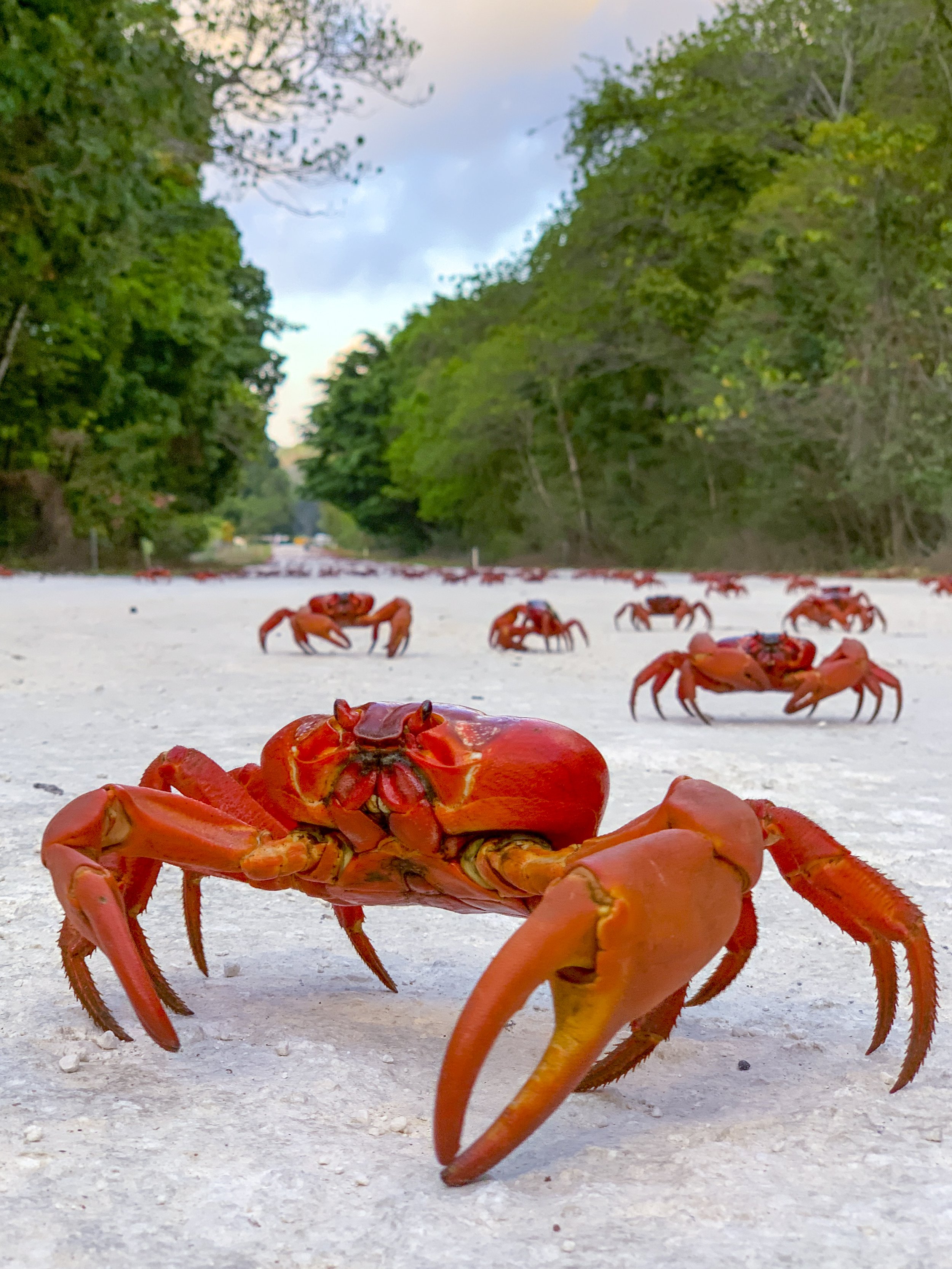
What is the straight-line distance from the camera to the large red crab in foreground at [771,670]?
7398 millimetres

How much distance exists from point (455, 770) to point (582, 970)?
0.48m

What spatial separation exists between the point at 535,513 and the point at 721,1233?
52556 millimetres

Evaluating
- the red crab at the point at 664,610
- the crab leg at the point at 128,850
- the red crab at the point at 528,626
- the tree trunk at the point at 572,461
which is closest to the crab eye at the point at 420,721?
the crab leg at the point at 128,850

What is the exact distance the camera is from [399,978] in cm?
300

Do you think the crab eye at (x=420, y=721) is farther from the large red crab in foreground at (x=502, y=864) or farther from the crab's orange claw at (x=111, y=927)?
the crab's orange claw at (x=111, y=927)

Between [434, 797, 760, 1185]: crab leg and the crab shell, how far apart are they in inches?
11.0

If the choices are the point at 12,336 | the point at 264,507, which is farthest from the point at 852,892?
the point at 264,507

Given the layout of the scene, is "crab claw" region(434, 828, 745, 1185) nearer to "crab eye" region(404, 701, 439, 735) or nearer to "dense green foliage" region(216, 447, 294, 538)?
"crab eye" region(404, 701, 439, 735)

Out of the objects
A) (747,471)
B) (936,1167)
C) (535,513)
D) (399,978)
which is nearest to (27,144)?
(399,978)

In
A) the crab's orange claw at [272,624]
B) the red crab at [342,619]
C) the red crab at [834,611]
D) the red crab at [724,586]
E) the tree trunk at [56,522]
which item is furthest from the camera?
the tree trunk at [56,522]

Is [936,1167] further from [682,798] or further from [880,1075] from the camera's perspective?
[682,798]

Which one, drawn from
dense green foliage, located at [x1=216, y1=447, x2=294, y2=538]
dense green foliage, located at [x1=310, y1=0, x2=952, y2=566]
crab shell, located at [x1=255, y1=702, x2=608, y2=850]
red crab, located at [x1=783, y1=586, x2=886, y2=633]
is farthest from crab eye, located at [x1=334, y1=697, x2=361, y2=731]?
dense green foliage, located at [x1=216, y1=447, x2=294, y2=538]

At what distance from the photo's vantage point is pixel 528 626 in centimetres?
1297

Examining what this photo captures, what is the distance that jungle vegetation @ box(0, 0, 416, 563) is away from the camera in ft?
56.0
